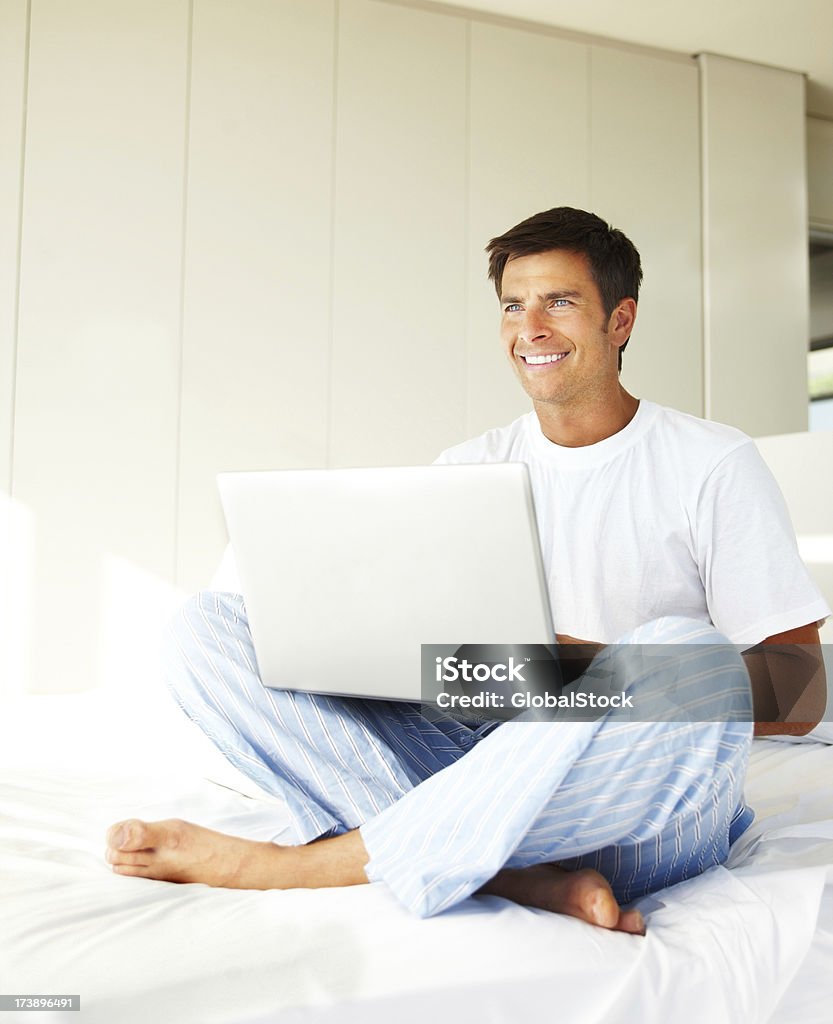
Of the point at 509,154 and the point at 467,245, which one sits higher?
the point at 509,154

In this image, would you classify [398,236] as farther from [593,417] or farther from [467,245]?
[593,417]

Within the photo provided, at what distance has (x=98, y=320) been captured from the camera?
3219 millimetres

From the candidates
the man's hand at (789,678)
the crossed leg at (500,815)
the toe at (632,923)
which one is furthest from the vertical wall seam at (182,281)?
the toe at (632,923)

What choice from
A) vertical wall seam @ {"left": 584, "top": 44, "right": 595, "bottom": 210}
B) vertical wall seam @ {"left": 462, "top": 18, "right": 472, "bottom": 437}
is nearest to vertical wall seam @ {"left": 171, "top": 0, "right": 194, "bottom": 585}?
vertical wall seam @ {"left": 462, "top": 18, "right": 472, "bottom": 437}

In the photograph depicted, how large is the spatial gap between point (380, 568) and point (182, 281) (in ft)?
8.18

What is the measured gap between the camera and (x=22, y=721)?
2.00m

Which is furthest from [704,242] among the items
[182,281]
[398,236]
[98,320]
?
[98,320]

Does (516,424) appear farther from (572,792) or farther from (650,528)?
(572,792)

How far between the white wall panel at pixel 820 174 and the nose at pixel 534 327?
3.41 metres

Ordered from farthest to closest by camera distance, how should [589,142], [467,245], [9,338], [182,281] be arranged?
1. [589,142]
2. [467,245]
3. [182,281]
4. [9,338]

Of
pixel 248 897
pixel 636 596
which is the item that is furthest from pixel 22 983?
pixel 636 596

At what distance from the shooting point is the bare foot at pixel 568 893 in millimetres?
959

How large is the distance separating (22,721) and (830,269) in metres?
3.80

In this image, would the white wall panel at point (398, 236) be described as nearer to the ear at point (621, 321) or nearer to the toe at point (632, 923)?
the ear at point (621, 321)
